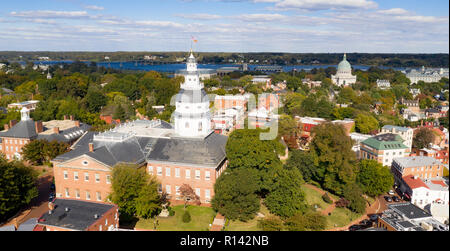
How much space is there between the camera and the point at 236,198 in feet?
127

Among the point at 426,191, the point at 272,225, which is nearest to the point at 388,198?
the point at 426,191

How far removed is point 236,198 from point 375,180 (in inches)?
914

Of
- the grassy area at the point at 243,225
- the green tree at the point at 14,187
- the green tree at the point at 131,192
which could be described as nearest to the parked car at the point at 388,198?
the grassy area at the point at 243,225

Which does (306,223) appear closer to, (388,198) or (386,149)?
(388,198)

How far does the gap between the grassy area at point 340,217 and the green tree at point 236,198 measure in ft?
33.2

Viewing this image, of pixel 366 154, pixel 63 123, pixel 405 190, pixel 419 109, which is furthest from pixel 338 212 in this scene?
pixel 419 109

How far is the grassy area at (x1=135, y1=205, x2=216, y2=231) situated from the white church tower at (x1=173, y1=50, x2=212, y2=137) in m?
10.1

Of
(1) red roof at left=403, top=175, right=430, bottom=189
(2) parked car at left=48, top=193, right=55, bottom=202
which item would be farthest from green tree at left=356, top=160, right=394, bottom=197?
(2) parked car at left=48, top=193, right=55, bottom=202

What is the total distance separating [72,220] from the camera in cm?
3006

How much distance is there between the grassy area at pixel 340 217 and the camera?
42.2m

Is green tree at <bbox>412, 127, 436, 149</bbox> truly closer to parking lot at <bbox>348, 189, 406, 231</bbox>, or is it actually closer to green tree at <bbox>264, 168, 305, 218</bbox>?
parking lot at <bbox>348, 189, 406, 231</bbox>
